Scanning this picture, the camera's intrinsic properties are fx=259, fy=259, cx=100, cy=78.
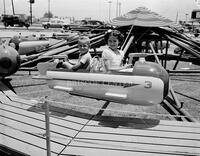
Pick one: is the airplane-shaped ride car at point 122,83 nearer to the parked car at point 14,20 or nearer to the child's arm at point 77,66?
the child's arm at point 77,66

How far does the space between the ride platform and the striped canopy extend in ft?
18.0

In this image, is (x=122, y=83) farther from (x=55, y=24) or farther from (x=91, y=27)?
(x=55, y=24)

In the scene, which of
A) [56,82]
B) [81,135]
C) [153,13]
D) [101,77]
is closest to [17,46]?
[153,13]

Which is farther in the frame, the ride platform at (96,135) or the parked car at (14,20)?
the parked car at (14,20)

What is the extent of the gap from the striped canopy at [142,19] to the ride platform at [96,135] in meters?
5.48

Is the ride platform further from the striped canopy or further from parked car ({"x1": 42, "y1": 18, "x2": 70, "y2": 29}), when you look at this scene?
parked car ({"x1": 42, "y1": 18, "x2": 70, "y2": 29})

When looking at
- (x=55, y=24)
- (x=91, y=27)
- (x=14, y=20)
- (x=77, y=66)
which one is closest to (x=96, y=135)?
(x=77, y=66)

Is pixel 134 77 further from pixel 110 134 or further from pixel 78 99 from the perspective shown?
pixel 78 99

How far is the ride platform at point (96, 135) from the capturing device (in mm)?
3682

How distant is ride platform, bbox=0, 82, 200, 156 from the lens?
3682 mm

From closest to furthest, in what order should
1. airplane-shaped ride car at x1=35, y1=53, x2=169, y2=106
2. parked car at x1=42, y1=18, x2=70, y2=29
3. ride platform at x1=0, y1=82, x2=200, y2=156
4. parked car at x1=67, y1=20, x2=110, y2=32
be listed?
ride platform at x1=0, y1=82, x2=200, y2=156 → airplane-shaped ride car at x1=35, y1=53, x2=169, y2=106 → parked car at x1=67, y1=20, x2=110, y2=32 → parked car at x1=42, y1=18, x2=70, y2=29

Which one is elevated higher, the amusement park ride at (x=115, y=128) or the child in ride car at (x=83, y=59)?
the child in ride car at (x=83, y=59)

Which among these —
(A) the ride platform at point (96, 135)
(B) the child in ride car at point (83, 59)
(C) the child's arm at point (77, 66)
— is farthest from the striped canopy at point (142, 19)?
(A) the ride platform at point (96, 135)

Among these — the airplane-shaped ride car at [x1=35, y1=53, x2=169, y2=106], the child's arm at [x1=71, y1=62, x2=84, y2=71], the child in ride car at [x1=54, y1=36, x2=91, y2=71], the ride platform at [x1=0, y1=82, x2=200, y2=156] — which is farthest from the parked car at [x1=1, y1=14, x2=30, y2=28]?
the ride platform at [x1=0, y1=82, x2=200, y2=156]
